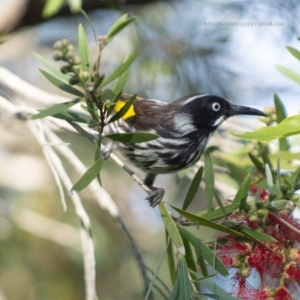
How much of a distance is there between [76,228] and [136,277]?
54 cm

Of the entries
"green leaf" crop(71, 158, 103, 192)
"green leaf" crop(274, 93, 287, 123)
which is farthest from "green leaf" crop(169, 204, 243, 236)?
"green leaf" crop(274, 93, 287, 123)

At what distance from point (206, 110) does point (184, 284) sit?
115 cm

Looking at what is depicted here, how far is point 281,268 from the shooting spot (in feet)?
5.18

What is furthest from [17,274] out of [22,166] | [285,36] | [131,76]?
[285,36]

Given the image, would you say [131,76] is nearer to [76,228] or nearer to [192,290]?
[76,228]

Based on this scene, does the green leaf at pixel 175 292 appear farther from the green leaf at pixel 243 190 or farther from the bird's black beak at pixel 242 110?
the bird's black beak at pixel 242 110

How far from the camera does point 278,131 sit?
58.7 inches

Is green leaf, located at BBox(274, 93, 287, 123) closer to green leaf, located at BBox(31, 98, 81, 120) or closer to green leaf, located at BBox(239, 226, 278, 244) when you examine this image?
green leaf, located at BBox(239, 226, 278, 244)

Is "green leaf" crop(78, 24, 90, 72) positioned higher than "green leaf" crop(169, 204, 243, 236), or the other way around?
"green leaf" crop(78, 24, 90, 72)

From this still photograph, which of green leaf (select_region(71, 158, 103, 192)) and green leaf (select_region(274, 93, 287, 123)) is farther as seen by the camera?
green leaf (select_region(274, 93, 287, 123))

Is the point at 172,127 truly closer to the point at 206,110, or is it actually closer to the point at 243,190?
the point at 206,110

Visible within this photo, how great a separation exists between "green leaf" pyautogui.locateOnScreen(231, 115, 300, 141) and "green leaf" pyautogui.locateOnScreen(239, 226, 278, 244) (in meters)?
0.22

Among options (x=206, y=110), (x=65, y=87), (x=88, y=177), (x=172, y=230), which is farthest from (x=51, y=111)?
(x=206, y=110)

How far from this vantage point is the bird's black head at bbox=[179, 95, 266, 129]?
2.51 metres
